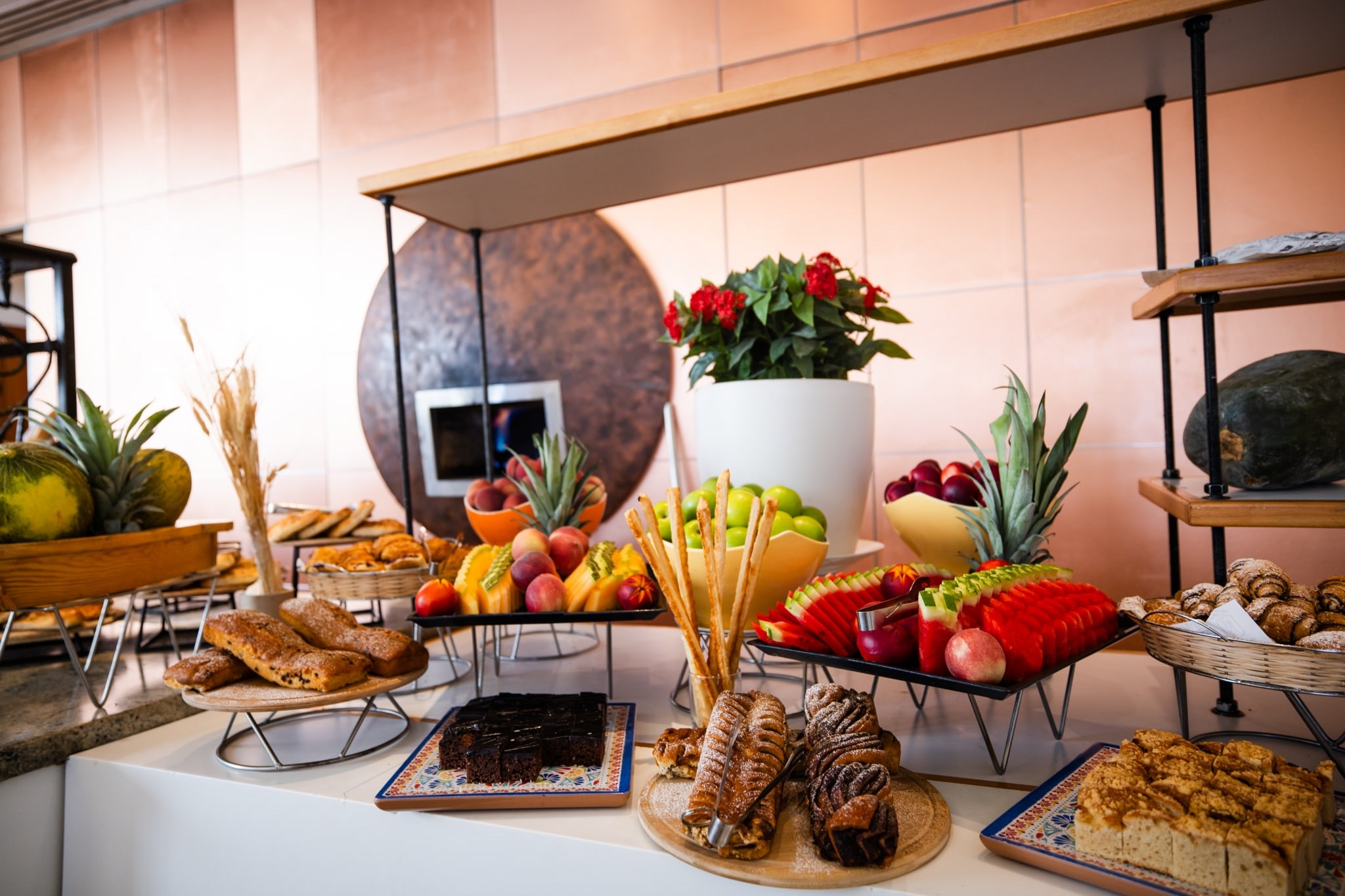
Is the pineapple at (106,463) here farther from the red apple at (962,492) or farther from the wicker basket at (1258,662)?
the wicker basket at (1258,662)

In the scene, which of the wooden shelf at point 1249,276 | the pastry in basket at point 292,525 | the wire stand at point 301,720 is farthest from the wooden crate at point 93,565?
the wooden shelf at point 1249,276

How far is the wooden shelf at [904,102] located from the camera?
128 centimetres

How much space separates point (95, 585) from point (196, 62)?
468cm

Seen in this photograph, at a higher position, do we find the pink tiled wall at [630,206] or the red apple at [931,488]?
the pink tiled wall at [630,206]

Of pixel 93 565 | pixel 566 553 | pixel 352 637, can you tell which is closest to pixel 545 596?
pixel 566 553

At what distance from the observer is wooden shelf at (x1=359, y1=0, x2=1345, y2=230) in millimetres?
1284

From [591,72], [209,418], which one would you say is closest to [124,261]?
[591,72]

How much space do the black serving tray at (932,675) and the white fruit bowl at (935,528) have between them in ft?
1.33

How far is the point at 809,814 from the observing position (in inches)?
Result: 37.7

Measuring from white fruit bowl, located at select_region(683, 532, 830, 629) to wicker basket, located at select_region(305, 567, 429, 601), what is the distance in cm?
66

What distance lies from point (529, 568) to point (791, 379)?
63cm

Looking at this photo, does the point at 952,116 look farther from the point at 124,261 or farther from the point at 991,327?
the point at 124,261

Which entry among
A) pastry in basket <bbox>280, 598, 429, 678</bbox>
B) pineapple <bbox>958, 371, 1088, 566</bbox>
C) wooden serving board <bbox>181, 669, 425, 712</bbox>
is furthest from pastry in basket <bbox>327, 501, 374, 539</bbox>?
pineapple <bbox>958, 371, 1088, 566</bbox>

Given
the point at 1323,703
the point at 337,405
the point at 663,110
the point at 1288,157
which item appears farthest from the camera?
the point at 337,405
